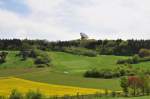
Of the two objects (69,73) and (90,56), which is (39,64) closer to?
(69,73)

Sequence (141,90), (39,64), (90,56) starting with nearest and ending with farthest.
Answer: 1. (141,90)
2. (39,64)
3. (90,56)

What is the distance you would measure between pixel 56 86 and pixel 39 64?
154ft

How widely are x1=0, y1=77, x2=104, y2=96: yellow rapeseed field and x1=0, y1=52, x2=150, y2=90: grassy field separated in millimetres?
5058

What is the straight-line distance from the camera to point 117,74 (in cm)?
13150

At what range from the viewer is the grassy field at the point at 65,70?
379ft

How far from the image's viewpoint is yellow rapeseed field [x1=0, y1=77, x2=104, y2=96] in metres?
94.9

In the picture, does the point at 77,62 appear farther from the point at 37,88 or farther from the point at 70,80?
the point at 37,88

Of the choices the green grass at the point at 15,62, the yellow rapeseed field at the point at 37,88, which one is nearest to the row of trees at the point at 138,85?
the yellow rapeseed field at the point at 37,88

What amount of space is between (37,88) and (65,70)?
47706 mm

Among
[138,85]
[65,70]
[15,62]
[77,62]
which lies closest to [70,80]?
[138,85]

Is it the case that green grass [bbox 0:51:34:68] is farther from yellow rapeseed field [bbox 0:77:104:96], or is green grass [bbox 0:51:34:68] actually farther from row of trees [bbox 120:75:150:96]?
row of trees [bbox 120:75:150:96]

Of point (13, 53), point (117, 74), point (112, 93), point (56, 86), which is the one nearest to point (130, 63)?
point (117, 74)

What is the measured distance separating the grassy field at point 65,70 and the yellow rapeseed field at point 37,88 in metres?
5.06

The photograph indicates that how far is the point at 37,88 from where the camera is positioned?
99.1m
